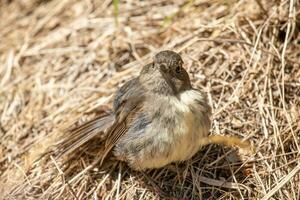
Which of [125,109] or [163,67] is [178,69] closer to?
[163,67]

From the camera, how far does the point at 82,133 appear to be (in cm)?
426

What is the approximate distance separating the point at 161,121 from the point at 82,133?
77cm

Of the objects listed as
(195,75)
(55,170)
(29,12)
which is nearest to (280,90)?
(195,75)

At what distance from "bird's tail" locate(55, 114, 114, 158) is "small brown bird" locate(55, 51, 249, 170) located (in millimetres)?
180

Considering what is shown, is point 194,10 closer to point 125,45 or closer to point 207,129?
point 125,45

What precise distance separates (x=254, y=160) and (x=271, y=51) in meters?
0.88

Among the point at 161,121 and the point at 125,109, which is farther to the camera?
the point at 125,109

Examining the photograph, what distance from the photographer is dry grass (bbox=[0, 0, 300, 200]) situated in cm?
400

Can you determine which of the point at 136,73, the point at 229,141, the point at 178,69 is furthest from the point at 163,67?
the point at 136,73

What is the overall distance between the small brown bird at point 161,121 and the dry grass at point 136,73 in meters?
0.20

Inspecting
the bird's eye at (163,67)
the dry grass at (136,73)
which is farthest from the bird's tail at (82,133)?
the bird's eye at (163,67)

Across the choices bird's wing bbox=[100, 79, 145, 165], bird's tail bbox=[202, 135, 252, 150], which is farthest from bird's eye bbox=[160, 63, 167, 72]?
bird's tail bbox=[202, 135, 252, 150]

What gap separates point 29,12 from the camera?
5.84m

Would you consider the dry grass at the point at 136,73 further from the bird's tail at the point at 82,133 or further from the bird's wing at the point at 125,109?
the bird's wing at the point at 125,109
